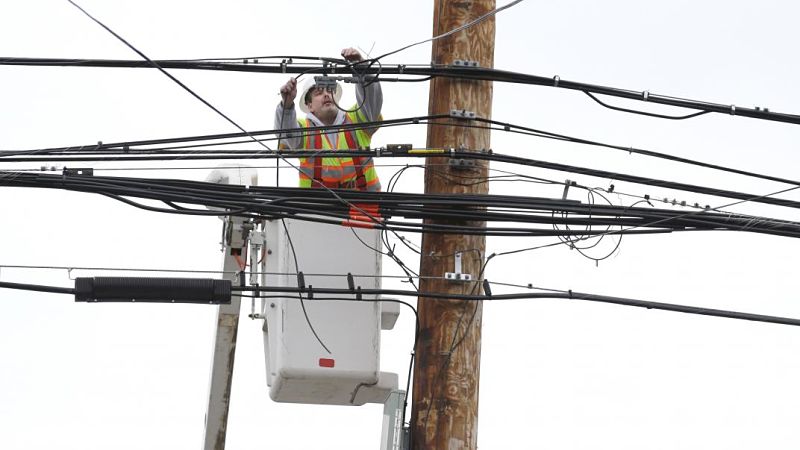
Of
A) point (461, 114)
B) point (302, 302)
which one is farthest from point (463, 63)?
point (302, 302)

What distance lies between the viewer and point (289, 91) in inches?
369

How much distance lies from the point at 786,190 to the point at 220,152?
333 cm

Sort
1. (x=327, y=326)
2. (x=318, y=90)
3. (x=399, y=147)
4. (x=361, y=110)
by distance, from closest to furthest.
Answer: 1. (x=399, y=147)
2. (x=327, y=326)
3. (x=361, y=110)
4. (x=318, y=90)

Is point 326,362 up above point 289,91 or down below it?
below

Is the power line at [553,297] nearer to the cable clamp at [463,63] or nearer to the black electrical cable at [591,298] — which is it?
the black electrical cable at [591,298]

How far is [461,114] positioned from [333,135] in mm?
1186

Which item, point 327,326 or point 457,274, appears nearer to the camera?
point 457,274

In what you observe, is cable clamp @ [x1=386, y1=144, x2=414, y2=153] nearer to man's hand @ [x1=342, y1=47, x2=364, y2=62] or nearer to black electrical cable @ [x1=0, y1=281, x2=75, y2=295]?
man's hand @ [x1=342, y1=47, x2=364, y2=62]

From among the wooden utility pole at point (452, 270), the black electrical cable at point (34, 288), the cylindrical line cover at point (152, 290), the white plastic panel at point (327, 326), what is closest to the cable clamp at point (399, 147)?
the wooden utility pole at point (452, 270)

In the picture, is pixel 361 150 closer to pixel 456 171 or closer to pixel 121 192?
pixel 456 171

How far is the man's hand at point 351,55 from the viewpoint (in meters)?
9.12

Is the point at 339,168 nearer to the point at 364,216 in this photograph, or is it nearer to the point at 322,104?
the point at 322,104

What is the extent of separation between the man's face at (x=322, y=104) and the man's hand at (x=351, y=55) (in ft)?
2.49

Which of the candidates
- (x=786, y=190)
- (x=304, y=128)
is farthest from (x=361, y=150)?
(x=786, y=190)
